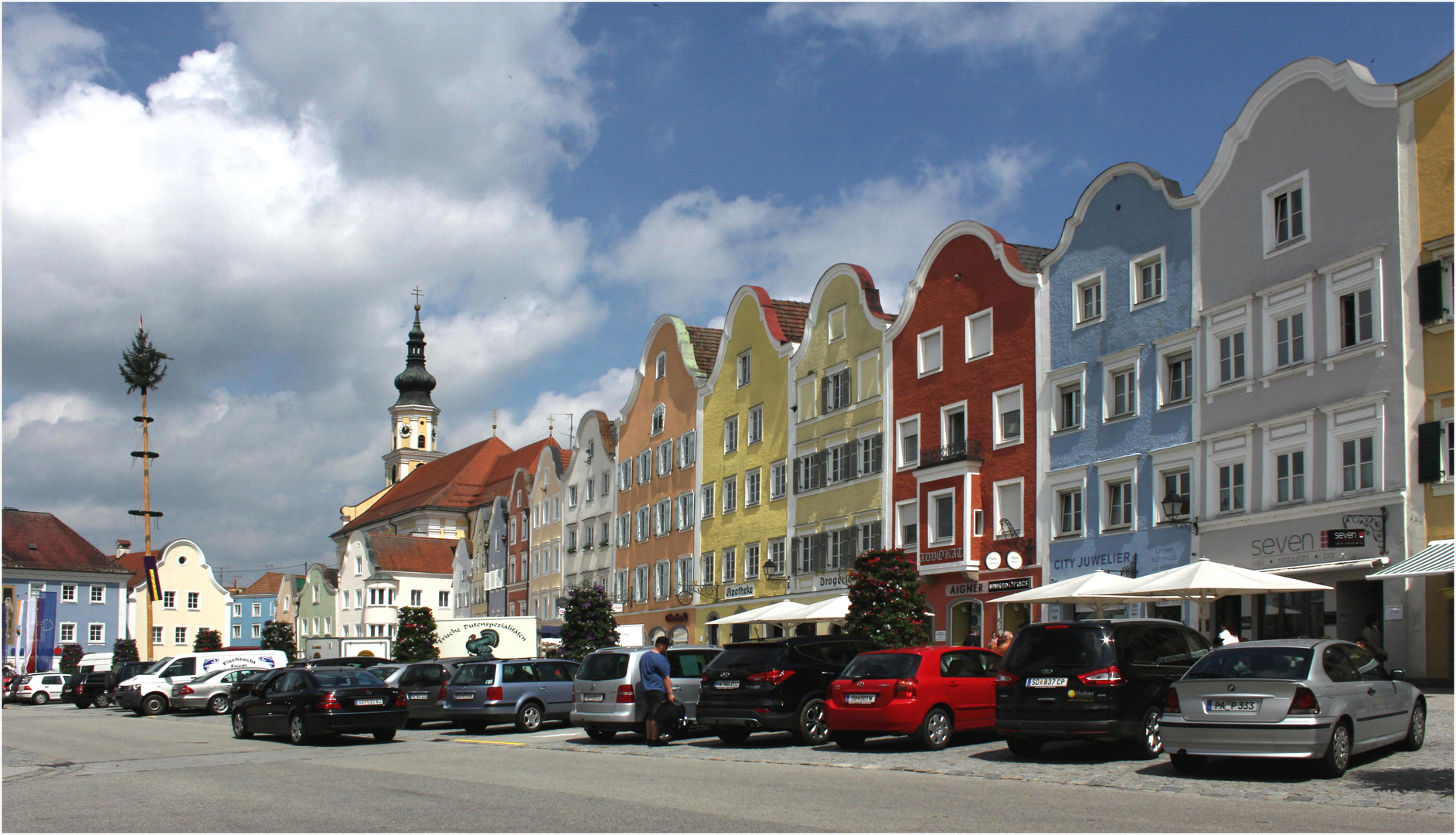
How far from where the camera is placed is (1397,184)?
1041 inches

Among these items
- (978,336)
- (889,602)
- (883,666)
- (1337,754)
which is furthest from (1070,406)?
(1337,754)

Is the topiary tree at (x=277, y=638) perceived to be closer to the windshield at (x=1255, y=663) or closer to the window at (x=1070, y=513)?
the window at (x=1070, y=513)

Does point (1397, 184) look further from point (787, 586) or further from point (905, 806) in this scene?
point (787, 586)

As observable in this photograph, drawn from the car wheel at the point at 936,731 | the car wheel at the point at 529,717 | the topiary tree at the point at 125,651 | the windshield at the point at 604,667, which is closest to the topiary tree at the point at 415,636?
the car wheel at the point at 529,717

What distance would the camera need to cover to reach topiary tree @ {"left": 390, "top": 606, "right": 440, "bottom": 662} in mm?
54781

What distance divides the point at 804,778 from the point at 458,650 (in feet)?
112

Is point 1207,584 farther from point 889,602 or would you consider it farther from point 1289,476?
point 889,602

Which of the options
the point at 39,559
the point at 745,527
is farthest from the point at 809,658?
the point at 39,559

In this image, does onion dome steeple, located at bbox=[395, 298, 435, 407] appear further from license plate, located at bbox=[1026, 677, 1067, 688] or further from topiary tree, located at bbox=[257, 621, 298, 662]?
license plate, located at bbox=[1026, 677, 1067, 688]

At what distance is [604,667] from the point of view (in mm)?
23328

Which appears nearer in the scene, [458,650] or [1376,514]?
[1376,514]

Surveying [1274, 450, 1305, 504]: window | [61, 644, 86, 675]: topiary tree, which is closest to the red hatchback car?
[1274, 450, 1305, 504]: window

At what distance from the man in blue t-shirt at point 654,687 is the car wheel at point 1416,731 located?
10674mm

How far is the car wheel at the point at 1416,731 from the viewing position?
52.4 ft
